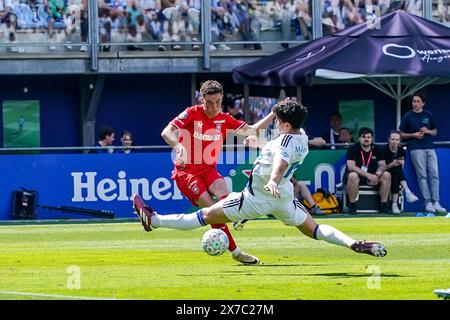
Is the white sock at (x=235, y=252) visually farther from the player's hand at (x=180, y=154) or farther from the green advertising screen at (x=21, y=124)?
the green advertising screen at (x=21, y=124)

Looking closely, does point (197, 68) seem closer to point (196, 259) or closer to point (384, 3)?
point (384, 3)


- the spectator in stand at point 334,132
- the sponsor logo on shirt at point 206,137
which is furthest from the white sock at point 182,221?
the spectator in stand at point 334,132

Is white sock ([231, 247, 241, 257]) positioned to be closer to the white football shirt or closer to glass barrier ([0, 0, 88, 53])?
the white football shirt

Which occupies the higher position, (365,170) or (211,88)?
(211,88)

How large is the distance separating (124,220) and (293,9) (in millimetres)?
7623

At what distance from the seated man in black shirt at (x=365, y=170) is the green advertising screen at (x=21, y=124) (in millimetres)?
8900

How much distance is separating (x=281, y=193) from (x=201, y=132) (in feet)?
7.74

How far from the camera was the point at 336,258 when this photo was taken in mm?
15445

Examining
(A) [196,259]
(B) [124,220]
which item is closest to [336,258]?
(A) [196,259]

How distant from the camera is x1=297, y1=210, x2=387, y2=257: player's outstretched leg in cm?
1316

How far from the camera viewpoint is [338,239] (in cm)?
1355

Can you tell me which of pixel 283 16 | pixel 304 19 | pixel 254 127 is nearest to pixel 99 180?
pixel 283 16

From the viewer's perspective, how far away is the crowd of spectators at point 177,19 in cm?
2841

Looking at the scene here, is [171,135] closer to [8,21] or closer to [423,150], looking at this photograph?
[423,150]
